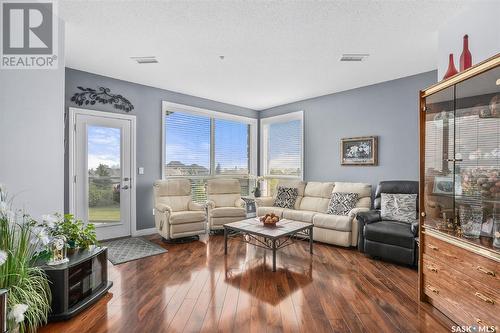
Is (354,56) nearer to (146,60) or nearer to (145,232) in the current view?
(146,60)

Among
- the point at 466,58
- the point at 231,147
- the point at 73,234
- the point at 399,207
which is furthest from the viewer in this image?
the point at 231,147

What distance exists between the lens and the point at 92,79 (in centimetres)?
431

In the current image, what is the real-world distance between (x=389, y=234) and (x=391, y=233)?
30mm

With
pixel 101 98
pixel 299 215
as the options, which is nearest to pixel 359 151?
pixel 299 215

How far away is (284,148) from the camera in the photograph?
6316 millimetres

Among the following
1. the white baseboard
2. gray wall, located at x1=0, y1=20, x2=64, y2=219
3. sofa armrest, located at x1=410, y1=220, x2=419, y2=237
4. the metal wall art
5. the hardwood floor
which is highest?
the metal wall art

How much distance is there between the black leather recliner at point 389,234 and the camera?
130 inches

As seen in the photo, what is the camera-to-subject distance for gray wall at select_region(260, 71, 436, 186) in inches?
168

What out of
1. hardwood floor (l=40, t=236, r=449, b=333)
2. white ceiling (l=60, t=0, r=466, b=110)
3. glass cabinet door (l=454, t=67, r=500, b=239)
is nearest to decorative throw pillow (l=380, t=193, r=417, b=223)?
hardwood floor (l=40, t=236, r=449, b=333)

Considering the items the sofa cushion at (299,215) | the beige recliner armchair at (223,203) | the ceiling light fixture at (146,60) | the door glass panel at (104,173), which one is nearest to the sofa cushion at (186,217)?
the beige recliner armchair at (223,203)

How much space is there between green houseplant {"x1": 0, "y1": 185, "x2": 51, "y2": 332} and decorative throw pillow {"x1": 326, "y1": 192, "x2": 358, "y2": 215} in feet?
12.9

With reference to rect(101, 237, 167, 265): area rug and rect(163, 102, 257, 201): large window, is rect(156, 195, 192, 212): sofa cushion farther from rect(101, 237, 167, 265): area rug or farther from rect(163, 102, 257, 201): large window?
rect(101, 237, 167, 265): area rug

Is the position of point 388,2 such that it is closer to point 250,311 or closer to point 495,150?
point 495,150

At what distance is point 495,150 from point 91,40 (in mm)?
4148
